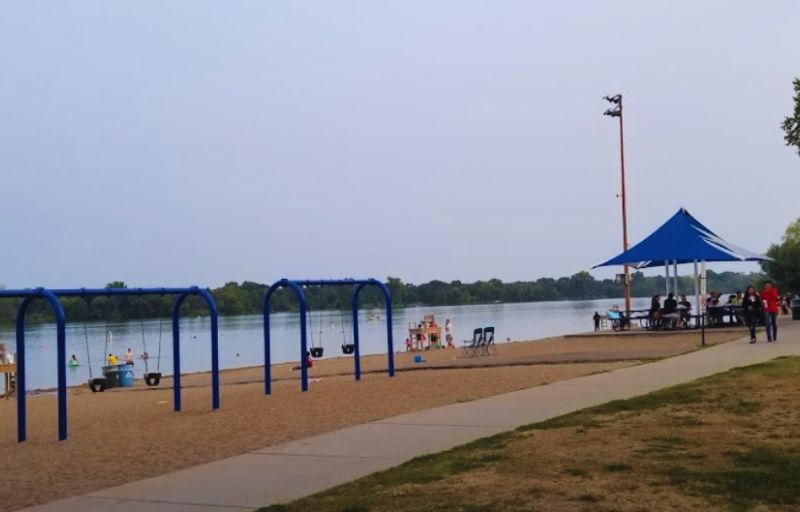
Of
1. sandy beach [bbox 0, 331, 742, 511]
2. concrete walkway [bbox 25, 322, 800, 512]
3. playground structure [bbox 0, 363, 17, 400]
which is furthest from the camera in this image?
playground structure [bbox 0, 363, 17, 400]

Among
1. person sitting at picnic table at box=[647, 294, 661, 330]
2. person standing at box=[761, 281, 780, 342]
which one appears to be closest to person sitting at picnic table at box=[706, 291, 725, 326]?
person sitting at picnic table at box=[647, 294, 661, 330]

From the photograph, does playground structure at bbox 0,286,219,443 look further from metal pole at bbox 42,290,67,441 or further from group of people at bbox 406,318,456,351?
group of people at bbox 406,318,456,351

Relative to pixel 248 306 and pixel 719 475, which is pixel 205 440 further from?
pixel 248 306

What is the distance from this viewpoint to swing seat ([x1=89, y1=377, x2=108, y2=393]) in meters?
26.6

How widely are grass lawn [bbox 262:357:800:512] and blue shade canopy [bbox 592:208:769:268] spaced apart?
20.0 m

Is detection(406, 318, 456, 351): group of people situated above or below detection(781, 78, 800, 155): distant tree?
below

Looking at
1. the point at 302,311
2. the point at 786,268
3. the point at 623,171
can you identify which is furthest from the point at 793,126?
the point at 786,268

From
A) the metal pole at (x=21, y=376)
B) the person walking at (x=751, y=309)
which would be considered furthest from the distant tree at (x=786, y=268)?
the metal pole at (x=21, y=376)

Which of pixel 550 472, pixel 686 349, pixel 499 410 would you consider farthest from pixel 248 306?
pixel 550 472

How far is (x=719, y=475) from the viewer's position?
22.2 feet

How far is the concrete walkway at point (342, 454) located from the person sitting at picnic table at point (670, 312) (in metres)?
15.4

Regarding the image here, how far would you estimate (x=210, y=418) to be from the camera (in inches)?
524

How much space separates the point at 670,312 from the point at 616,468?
2446 centimetres

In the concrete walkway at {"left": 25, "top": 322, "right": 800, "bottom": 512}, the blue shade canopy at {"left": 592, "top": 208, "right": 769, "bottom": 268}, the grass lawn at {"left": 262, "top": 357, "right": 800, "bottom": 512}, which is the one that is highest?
the blue shade canopy at {"left": 592, "top": 208, "right": 769, "bottom": 268}
